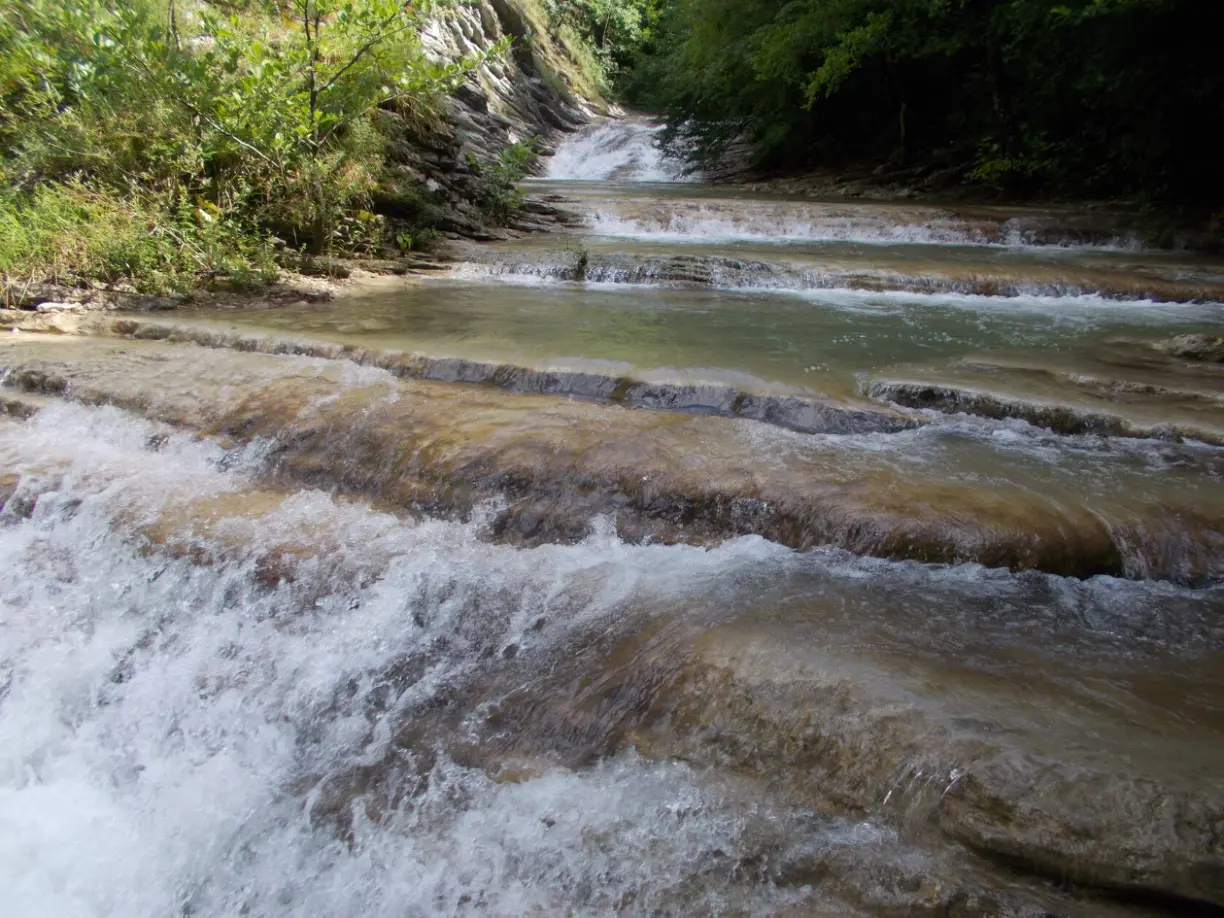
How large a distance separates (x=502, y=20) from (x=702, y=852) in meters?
24.5

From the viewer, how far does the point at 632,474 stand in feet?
10.9

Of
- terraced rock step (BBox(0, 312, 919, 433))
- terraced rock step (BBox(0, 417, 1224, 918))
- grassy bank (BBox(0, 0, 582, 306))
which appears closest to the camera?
terraced rock step (BBox(0, 417, 1224, 918))

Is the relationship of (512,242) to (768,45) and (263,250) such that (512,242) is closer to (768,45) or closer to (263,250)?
(263,250)

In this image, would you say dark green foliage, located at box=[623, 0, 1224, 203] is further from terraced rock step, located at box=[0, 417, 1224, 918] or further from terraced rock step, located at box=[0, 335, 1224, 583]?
terraced rock step, located at box=[0, 417, 1224, 918]

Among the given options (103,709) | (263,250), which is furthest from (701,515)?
(263,250)

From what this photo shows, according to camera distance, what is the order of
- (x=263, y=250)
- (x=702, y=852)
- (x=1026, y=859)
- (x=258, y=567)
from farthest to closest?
(x=263, y=250) < (x=258, y=567) < (x=702, y=852) < (x=1026, y=859)

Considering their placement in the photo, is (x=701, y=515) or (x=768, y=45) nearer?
(x=701, y=515)

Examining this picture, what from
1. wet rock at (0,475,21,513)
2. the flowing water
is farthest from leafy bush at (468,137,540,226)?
wet rock at (0,475,21,513)

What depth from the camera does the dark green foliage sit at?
7992mm

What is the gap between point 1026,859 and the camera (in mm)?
1649

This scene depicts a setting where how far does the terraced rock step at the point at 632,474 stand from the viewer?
2797 mm

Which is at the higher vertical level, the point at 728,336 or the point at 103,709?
the point at 728,336

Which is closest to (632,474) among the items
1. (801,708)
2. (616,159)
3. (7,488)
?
(801,708)

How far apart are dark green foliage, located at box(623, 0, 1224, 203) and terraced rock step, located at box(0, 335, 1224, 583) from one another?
22.8ft
